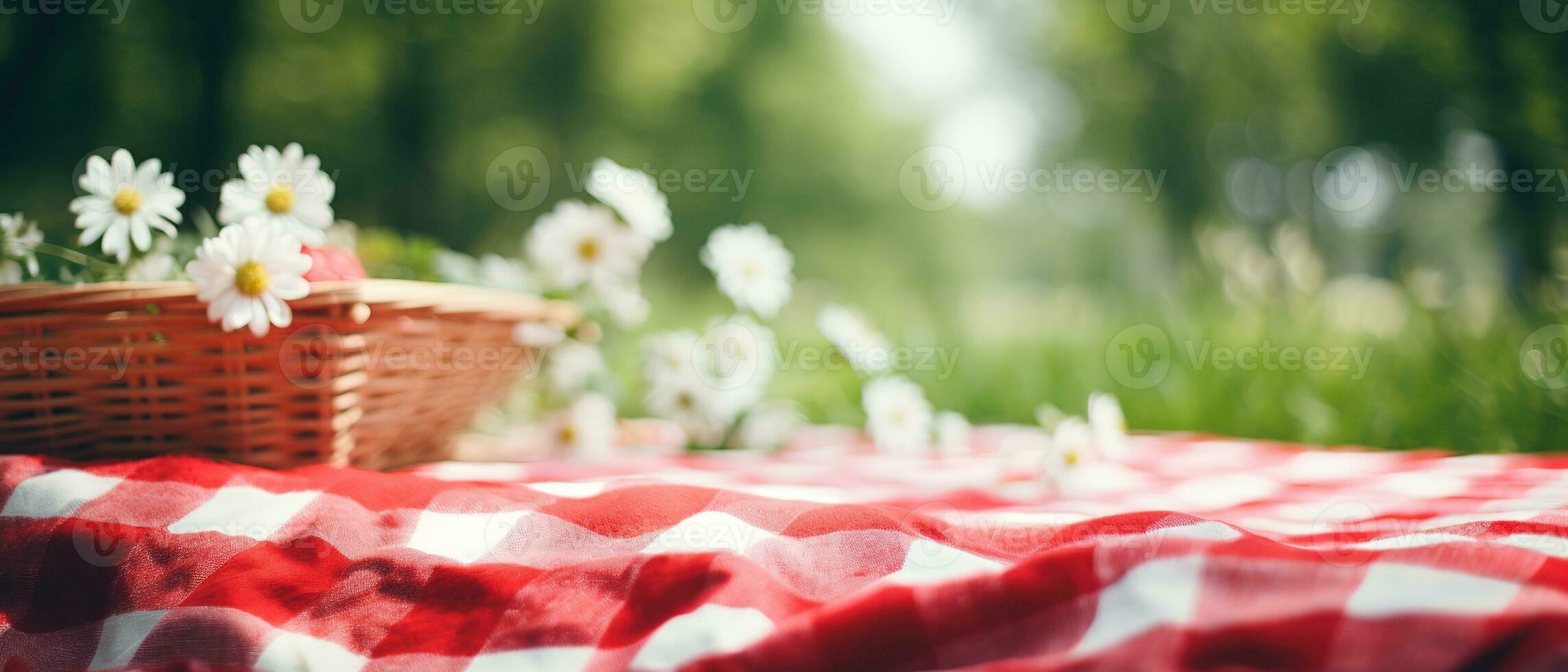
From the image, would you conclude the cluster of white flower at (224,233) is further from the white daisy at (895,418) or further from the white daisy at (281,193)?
the white daisy at (895,418)

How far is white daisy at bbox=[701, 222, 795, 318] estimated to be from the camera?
1255mm

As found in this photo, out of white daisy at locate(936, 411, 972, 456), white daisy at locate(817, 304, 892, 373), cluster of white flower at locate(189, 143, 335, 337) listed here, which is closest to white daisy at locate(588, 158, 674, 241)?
white daisy at locate(817, 304, 892, 373)

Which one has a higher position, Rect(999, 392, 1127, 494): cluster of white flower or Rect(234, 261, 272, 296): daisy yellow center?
Rect(234, 261, 272, 296): daisy yellow center

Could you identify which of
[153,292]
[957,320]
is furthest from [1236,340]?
[153,292]

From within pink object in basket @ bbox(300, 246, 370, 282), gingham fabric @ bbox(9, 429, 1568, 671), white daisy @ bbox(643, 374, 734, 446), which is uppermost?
pink object in basket @ bbox(300, 246, 370, 282)

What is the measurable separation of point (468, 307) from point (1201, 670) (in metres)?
0.79

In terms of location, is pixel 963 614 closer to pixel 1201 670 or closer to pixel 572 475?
pixel 1201 670

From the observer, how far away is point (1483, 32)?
293 cm

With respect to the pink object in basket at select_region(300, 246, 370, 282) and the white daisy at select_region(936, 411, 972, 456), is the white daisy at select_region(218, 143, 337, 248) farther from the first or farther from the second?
the white daisy at select_region(936, 411, 972, 456)

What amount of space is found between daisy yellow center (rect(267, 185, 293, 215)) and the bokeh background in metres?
0.29

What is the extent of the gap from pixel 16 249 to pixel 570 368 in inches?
25.8

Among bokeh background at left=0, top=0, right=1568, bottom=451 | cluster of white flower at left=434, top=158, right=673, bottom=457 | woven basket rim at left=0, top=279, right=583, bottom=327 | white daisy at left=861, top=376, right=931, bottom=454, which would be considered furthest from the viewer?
bokeh background at left=0, top=0, right=1568, bottom=451

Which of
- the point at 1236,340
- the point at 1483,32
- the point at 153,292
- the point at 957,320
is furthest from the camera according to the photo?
the point at 1483,32

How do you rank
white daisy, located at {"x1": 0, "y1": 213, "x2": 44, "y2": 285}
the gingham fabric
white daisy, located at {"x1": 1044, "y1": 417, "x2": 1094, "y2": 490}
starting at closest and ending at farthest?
the gingham fabric → white daisy, located at {"x1": 0, "y1": 213, "x2": 44, "y2": 285} → white daisy, located at {"x1": 1044, "y1": 417, "x2": 1094, "y2": 490}
